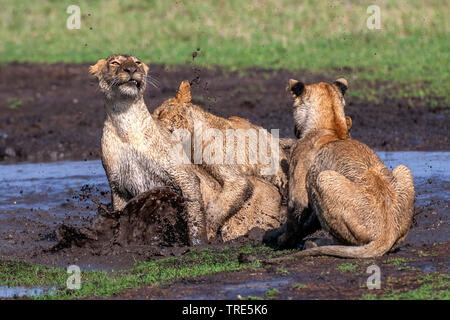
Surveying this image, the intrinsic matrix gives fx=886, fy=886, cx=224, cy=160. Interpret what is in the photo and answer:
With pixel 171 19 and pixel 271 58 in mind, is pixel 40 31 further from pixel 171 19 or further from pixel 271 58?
pixel 271 58

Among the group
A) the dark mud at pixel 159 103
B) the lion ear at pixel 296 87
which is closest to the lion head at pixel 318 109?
the lion ear at pixel 296 87

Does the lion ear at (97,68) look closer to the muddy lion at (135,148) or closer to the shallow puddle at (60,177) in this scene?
the muddy lion at (135,148)

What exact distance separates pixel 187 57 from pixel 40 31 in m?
5.92

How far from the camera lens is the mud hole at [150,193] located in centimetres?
637

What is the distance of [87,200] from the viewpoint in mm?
11211

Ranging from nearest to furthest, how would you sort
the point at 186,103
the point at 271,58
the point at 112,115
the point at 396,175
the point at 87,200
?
the point at 396,175
the point at 112,115
the point at 186,103
the point at 87,200
the point at 271,58

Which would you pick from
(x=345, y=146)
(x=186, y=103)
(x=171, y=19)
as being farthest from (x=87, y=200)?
(x=171, y=19)

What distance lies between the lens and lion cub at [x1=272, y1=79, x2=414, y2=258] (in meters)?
6.72

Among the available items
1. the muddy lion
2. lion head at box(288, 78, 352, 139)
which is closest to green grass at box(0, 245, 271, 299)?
the muddy lion

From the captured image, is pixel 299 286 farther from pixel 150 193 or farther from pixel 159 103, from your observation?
pixel 159 103

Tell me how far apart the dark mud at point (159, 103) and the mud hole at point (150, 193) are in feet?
0.08

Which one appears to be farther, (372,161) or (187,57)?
(187,57)

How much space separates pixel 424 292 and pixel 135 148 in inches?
134

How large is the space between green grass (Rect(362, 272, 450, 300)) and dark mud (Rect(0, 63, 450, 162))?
23.5 ft
